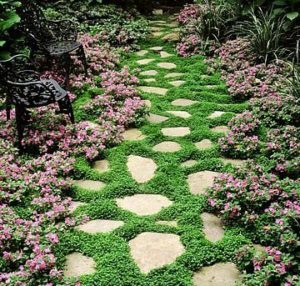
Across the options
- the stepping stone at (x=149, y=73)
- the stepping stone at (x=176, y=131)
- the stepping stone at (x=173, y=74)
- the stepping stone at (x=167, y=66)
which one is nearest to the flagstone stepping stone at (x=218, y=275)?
the stepping stone at (x=176, y=131)

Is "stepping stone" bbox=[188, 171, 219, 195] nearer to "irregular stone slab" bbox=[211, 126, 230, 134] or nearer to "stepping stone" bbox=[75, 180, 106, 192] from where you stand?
"stepping stone" bbox=[75, 180, 106, 192]

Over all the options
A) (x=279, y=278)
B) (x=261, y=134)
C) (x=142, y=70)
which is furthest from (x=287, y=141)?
(x=142, y=70)

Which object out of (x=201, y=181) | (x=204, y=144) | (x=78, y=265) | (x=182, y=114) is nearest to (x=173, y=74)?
(x=182, y=114)

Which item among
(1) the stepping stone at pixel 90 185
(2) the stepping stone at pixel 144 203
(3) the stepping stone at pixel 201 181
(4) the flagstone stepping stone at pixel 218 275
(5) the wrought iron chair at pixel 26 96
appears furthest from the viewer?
(5) the wrought iron chair at pixel 26 96

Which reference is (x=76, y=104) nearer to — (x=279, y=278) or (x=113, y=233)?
(x=113, y=233)

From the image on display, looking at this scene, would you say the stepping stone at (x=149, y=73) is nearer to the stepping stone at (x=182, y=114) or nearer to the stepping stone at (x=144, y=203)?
the stepping stone at (x=182, y=114)

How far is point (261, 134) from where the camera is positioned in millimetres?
5172

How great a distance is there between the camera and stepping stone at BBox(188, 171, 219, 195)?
426 centimetres

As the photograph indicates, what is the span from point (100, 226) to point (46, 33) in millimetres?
4245

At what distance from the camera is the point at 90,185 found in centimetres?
445

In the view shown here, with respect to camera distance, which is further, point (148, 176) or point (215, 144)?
point (215, 144)

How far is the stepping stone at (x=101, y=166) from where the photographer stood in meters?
4.71

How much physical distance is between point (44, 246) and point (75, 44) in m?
4.04

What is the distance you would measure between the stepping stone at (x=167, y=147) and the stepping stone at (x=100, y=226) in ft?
4.31
